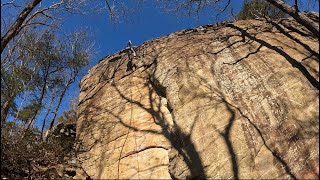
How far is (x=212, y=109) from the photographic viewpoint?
854cm

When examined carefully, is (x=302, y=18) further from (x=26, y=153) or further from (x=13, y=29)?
(x=26, y=153)

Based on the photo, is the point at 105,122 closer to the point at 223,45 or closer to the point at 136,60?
the point at 136,60

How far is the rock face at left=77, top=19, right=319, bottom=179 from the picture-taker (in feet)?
23.9

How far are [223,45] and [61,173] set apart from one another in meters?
6.22

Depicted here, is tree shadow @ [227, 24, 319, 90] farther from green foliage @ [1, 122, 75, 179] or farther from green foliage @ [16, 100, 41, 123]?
green foliage @ [16, 100, 41, 123]

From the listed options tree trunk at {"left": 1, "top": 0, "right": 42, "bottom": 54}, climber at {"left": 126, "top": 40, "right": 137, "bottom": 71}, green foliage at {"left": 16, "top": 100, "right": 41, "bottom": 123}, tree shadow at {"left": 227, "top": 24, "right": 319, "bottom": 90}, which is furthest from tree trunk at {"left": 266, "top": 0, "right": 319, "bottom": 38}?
green foliage at {"left": 16, "top": 100, "right": 41, "bottom": 123}

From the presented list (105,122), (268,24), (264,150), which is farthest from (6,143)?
(268,24)

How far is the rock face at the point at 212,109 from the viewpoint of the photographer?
23.9 feet

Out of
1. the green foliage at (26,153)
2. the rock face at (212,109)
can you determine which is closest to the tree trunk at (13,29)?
the green foliage at (26,153)

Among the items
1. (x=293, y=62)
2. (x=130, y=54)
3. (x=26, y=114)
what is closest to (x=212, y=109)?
(x=293, y=62)

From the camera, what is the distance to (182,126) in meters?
8.70

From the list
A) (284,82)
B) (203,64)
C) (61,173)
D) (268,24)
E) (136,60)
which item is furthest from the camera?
(136,60)

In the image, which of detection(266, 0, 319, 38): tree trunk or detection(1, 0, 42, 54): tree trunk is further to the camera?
detection(266, 0, 319, 38): tree trunk

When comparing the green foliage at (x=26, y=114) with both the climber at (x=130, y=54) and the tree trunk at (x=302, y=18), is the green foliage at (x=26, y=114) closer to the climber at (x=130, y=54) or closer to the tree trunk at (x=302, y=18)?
the climber at (x=130, y=54)
